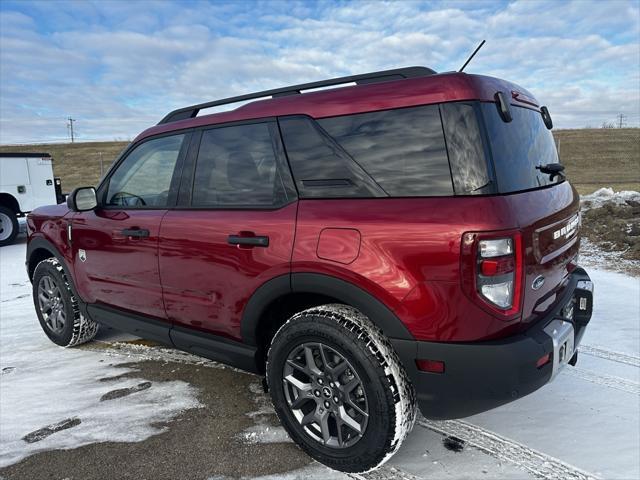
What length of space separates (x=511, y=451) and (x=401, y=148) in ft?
5.61

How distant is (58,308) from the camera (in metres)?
4.14

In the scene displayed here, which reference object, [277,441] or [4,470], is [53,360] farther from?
Answer: [277,441]

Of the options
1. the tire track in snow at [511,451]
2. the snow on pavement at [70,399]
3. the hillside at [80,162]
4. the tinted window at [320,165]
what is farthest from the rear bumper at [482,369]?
the hillside at [80,162]

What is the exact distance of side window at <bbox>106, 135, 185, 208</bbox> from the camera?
3.19m

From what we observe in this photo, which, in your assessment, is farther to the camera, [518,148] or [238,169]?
[238,169]

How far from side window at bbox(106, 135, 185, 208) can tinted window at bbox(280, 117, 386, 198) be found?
101 centimetres

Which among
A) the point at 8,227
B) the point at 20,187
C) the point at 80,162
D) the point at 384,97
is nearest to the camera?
the point at 384,97

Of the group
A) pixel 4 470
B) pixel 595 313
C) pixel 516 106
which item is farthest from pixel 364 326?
pixel 595 313

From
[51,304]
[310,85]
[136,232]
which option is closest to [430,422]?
[310,85]

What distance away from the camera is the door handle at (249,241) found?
2.49 meters

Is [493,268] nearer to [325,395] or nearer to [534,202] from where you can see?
[534,202]

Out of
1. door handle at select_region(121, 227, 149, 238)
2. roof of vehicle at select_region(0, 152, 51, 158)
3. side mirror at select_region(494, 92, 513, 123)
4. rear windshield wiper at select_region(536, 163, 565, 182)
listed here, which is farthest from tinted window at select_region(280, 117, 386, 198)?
roof of vehicle at select_region(0, 152, 51, 158)

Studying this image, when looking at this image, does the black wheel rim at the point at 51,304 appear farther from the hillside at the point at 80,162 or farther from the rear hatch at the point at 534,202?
the hillside at the point at 80,162

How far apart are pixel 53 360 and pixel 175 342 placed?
5.06ft
